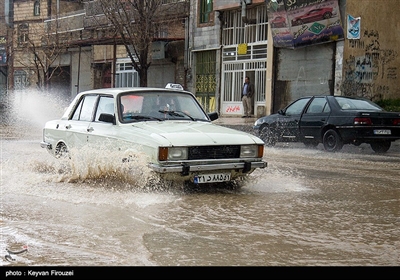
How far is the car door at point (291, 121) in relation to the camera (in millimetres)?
17312

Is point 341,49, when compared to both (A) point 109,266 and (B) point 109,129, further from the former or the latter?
(A) point 109,266

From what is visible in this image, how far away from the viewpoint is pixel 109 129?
9.34m

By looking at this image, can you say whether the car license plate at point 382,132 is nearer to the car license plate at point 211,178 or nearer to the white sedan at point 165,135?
the white sedan at point 165,135

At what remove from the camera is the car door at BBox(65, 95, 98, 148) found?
10078 mm

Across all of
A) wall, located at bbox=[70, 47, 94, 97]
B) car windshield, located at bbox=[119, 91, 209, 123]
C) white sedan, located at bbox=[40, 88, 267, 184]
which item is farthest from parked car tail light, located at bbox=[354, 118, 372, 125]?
wall, located at bbox=[70, 47, 94, 97]

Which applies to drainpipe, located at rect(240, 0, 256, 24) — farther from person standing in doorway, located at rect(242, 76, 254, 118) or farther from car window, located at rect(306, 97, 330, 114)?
car window, located at rect(306, 97, 330, 114)

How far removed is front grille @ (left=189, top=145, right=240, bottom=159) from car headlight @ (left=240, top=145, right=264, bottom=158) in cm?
8

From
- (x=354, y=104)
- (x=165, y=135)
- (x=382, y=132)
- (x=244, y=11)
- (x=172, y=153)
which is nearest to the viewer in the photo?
(x=172, y=153)

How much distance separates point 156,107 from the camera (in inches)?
377

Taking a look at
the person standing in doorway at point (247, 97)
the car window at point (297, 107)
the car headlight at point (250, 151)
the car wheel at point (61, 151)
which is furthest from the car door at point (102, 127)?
the person standing in doorway at point (247, 97)

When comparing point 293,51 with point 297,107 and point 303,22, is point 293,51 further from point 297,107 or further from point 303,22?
point 297,107

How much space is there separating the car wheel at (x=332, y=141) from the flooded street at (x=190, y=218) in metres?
4.45

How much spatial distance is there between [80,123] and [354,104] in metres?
8.45

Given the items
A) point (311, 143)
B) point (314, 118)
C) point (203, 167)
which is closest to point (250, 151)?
point (203, 167)
